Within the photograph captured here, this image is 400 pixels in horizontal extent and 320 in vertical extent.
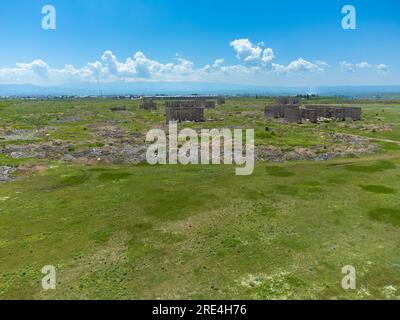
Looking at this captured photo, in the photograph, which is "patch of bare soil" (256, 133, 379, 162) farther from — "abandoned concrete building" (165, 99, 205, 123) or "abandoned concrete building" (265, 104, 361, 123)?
"abandoned concrete building" (165, 99, 205, 123)

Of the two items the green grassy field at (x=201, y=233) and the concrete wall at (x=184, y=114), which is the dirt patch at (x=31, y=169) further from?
the concrete wall at (x=184, y=114)

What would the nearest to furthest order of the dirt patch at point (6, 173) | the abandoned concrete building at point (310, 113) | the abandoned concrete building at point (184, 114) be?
1. the dirt patch at point (6, 173)
2. the abandoned concrete building at point (310, 113)
3. the abandoned concrete building at point (184, 114)

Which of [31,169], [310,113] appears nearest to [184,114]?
[310,113]

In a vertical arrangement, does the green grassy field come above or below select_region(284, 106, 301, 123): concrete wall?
below

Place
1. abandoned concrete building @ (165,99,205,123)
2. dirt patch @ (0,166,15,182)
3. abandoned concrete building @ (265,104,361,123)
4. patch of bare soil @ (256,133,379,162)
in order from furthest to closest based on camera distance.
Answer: abandoned concrete building @ (165,99,205,123), abandoned concrete building @ (265,104,361,123), patch of bare soil @ (256,133,379,162), dirt patch @ (0,166,15,182)

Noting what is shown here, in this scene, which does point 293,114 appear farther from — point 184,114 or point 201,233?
point 201,233

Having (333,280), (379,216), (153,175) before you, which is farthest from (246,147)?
(333,280)

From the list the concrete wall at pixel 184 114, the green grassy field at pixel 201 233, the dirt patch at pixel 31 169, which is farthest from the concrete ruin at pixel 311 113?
the dirt patch at pixel 31 169

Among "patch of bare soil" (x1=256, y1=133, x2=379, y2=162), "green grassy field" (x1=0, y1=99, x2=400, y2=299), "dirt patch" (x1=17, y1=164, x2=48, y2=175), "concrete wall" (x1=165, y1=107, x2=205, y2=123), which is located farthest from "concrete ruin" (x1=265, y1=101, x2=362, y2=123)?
"dirt patch" (x1=17, y1=164, x2=48, y2=175)

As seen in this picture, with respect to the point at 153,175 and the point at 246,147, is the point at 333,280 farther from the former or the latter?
the point at 246,147
